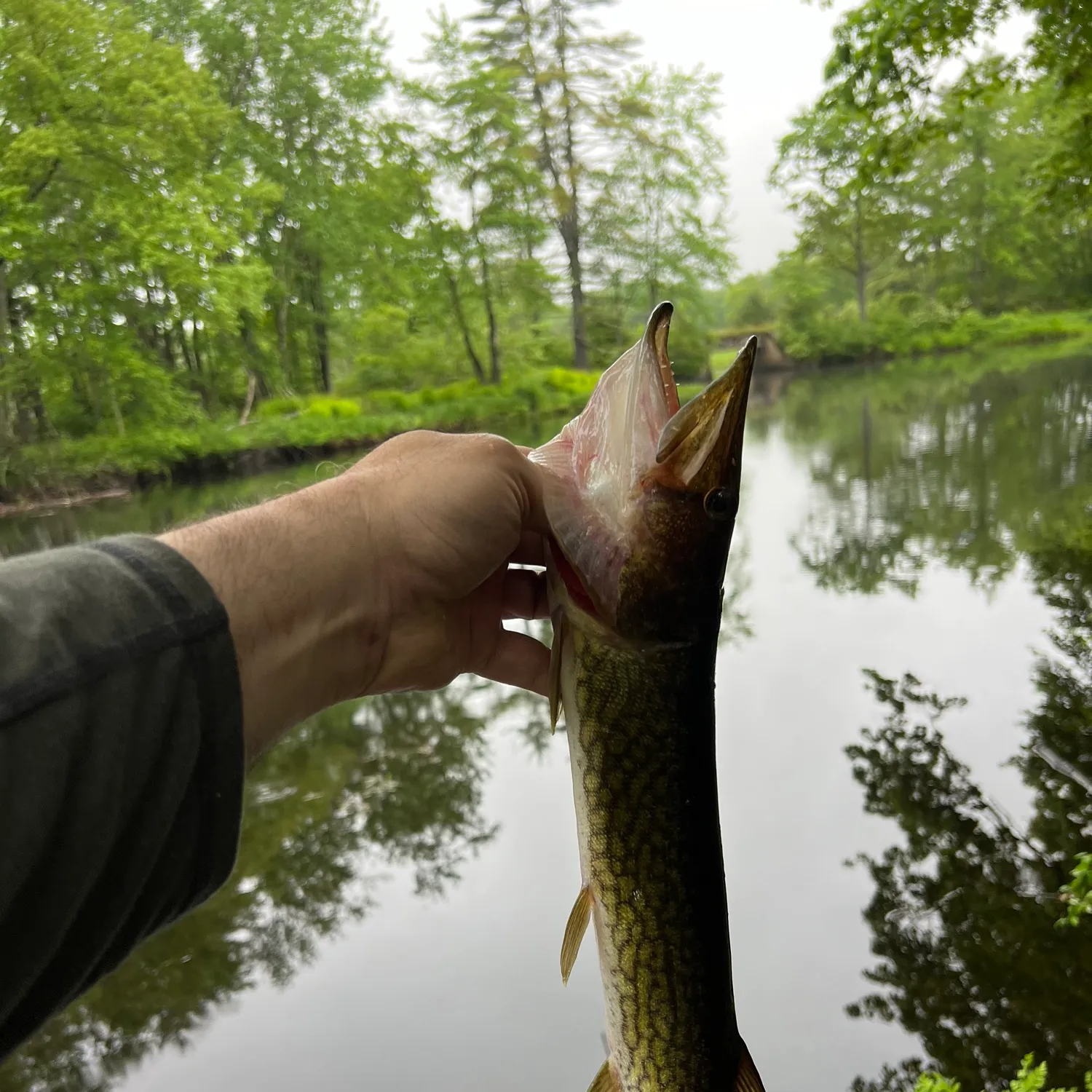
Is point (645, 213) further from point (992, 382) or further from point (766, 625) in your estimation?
point (766, 625)

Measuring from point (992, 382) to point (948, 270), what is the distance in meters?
18.4

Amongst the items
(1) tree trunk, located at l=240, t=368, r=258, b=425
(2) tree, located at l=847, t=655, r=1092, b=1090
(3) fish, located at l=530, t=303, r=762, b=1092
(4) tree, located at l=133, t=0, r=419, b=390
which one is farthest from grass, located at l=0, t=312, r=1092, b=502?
(3) fish, located at l=530, t=303, r=762, b=1092

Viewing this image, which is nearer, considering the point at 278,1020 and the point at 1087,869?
the point at 1087,869

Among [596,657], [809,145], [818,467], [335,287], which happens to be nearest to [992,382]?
[809,145]

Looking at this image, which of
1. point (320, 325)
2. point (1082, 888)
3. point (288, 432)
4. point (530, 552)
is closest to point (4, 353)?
point (288, 432)

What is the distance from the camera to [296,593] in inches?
51.1

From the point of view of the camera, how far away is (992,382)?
19.9m

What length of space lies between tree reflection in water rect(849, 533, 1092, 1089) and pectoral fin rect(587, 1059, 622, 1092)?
2022mm

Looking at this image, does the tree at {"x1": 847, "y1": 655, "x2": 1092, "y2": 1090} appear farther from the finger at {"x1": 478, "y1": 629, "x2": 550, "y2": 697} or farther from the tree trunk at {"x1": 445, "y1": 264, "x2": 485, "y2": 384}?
the tree trunk at {"x1": 445, "y1": 264, "x2": 485, "y2": 384}

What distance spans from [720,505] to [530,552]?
61cm

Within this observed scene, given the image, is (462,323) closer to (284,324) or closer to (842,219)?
(284,324)

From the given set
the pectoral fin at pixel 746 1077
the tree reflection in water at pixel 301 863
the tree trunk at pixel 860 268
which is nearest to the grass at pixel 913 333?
the tree trunk at pixel 860 268

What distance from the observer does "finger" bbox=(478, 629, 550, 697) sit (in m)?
1.94

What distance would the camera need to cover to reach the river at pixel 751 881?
121 inches
